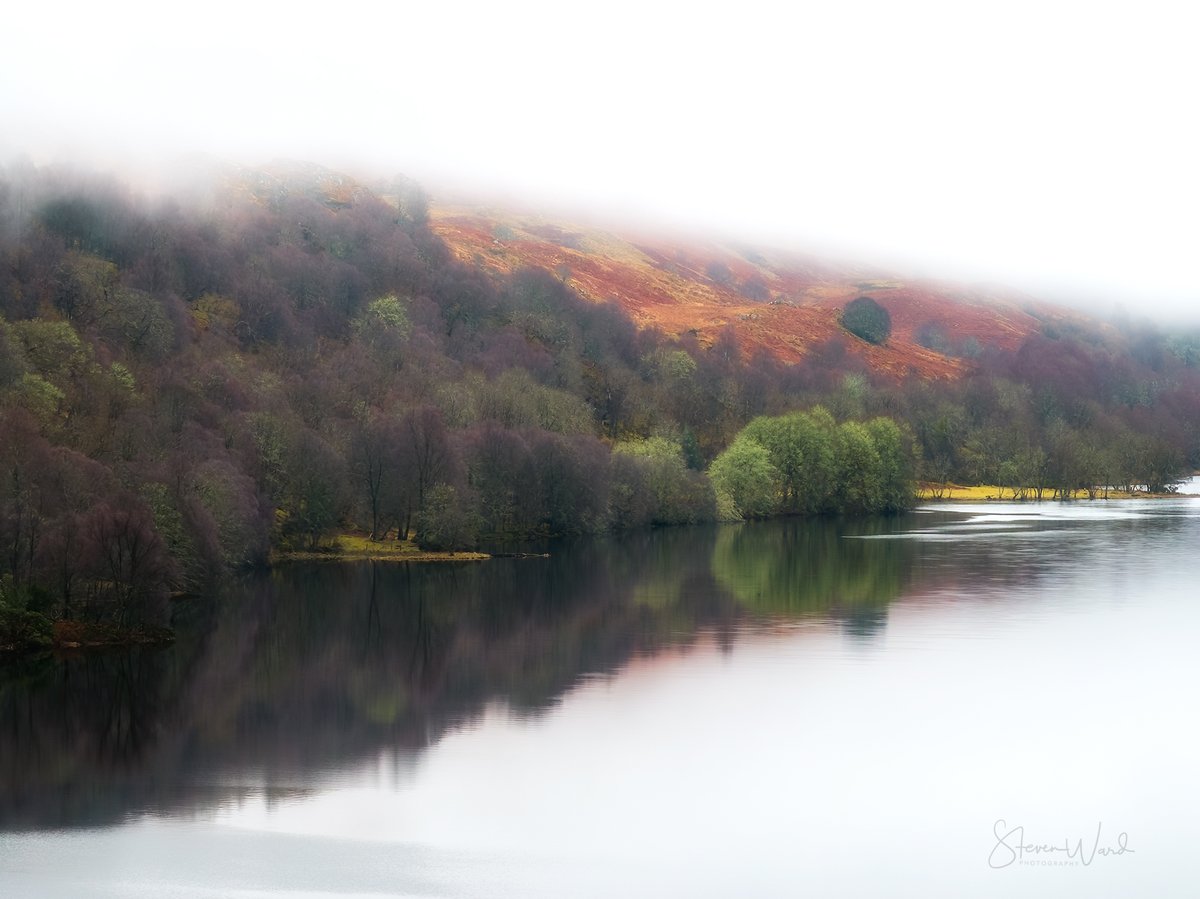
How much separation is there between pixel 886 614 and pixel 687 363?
335 ft

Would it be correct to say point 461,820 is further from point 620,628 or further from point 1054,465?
point 1054,465

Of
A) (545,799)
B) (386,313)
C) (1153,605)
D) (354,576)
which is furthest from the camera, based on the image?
(386,313)

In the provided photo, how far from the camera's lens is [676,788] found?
109 feet

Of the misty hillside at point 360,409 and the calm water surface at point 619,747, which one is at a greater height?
the misty hillside at point 360,409

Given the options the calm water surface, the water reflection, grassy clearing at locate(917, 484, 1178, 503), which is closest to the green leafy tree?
the water reflection

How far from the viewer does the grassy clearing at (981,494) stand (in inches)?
6102

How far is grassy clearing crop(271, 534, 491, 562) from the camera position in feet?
267

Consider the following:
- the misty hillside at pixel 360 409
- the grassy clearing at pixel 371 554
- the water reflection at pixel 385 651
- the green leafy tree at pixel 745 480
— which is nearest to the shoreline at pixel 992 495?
the misty hillside at pixel 360 409

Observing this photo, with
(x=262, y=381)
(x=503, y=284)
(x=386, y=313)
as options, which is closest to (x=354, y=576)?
(x=262, y=381)

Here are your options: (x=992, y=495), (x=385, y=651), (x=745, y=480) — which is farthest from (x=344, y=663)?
(x=992, y=495)

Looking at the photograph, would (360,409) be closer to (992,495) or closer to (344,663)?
(344,663)

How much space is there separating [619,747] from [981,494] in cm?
13026

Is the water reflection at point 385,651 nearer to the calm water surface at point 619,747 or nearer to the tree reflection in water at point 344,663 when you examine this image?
the tree reflection in water at point 344,663

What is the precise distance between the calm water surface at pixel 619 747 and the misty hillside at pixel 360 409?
6.77m
